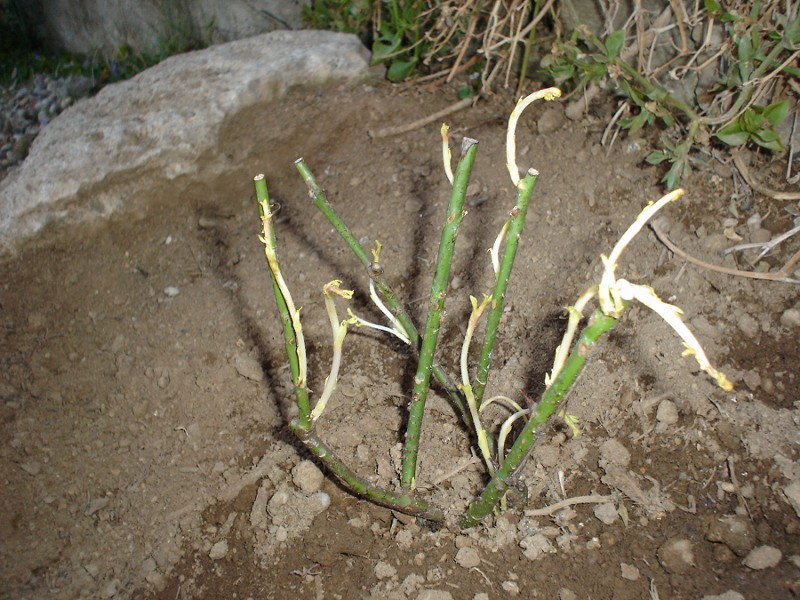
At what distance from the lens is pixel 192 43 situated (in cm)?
329

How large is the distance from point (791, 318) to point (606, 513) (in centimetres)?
55

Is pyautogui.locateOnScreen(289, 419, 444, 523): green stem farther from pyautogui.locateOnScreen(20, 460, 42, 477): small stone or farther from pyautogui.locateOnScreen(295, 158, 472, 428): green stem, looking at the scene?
pyautogui.locateOnScreen(20, 460, 42, 477): small stone

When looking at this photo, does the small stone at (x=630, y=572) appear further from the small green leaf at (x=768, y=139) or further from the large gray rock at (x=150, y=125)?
the large gray rock at (x=150, y=125)

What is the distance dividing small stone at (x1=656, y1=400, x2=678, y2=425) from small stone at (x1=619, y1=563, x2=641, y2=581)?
0.94 feet

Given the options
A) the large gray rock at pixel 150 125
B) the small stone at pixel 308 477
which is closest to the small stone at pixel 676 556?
the small stone at pixel 308 477

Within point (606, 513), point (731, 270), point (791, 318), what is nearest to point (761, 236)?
point (731, 270)

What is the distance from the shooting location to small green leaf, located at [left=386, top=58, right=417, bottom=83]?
227 centimetres

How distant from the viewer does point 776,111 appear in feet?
5.40

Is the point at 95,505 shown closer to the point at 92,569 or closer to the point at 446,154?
the point at 92,569

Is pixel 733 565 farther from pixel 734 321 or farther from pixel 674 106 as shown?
pixel 674 106

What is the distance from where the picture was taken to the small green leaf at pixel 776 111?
163 cm

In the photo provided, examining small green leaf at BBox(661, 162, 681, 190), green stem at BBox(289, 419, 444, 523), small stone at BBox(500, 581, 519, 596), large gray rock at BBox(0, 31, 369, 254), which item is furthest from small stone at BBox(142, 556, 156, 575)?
small green leaf at BBox(661, 162, 681, 190)

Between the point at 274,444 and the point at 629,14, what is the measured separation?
4.37ft

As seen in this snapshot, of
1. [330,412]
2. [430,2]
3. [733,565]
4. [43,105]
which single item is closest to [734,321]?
[733,565]
